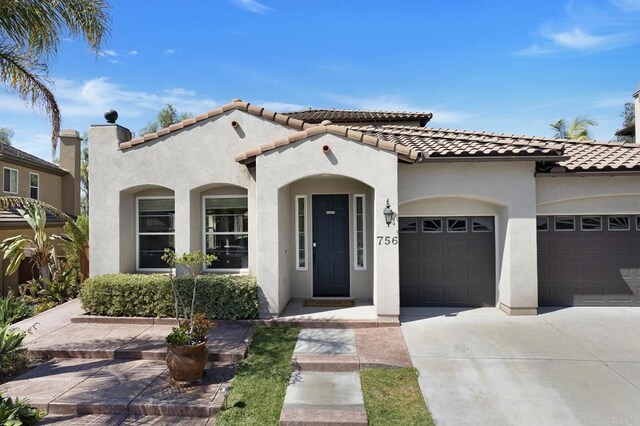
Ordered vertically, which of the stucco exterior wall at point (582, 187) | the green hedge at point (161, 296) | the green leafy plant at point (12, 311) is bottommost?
the green leafy plant at point (12, 311)

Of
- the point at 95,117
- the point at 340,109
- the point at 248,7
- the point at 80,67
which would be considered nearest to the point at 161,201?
the point at 95,117

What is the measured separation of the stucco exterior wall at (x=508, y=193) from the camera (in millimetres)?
8875

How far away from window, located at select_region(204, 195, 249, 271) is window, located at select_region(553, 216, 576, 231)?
337 inches

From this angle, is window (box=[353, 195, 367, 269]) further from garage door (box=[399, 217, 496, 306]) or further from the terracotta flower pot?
the terracotta flower pot

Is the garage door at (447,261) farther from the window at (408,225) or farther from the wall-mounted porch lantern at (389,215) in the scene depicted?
the wall-mounted porch lantern at (389,215)

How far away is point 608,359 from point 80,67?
43.9ft

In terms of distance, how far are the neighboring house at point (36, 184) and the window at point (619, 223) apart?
1931 centimetres

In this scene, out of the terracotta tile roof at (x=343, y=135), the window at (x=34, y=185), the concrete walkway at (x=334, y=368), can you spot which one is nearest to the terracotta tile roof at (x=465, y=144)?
the terracotta tile roof at (x=343, y=135)

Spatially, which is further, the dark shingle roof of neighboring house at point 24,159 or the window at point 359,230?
the dark shingle roof of neighboring house at point 24,159

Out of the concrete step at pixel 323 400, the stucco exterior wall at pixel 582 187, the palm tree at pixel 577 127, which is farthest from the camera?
the palm tree at pixel 577 127

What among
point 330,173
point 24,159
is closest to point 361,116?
point 330,173

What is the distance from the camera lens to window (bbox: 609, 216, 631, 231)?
962 centimetres

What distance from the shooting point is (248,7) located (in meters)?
10.5

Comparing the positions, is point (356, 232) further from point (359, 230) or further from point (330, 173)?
point (330, 173)
